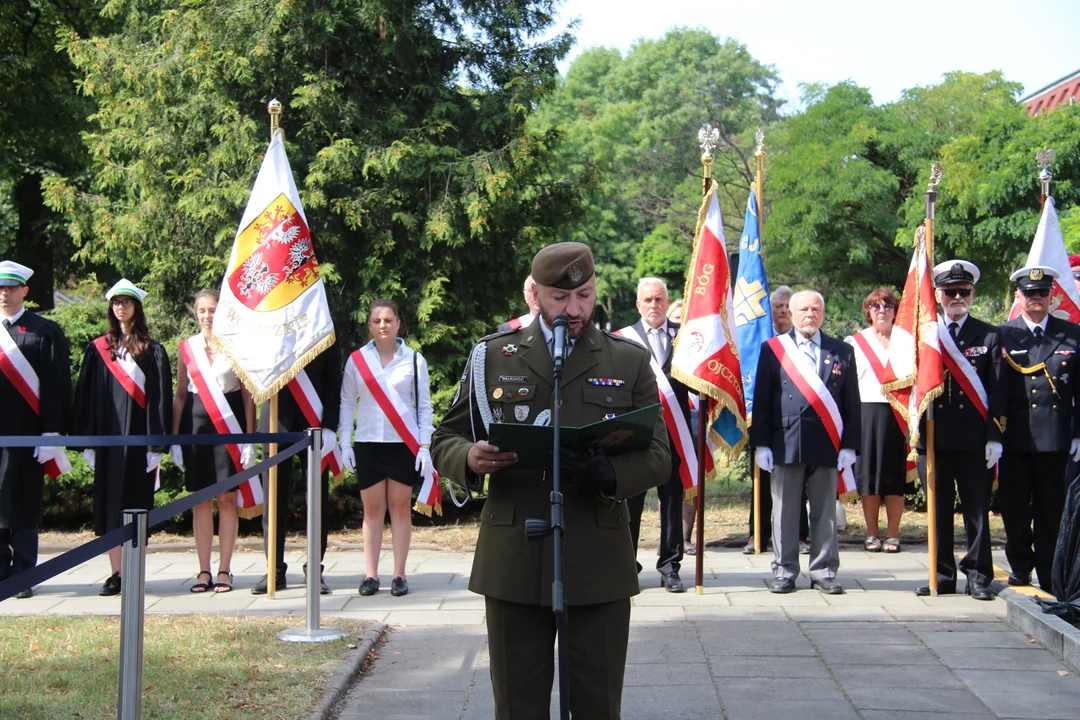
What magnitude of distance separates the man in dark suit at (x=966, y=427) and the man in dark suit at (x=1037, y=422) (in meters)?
0.13

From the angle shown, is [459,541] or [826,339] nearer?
[826,339]

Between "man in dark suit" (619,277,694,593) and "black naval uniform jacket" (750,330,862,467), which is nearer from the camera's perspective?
"black naval uniform jacket" (750,330,862,467)

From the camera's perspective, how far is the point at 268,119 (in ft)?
43.7

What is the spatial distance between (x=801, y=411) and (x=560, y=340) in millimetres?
5215

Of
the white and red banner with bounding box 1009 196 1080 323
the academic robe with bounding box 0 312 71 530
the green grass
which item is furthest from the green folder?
the white and red banner with bounding box 1009 196 1080 323

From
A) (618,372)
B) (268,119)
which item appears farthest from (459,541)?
(618,372)

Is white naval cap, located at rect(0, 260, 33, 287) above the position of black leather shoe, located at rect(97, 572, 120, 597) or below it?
above

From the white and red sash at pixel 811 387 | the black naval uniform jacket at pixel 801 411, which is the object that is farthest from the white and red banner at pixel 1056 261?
the white and red sash at pixel 811 387

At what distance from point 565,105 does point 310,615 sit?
48325 millimetres

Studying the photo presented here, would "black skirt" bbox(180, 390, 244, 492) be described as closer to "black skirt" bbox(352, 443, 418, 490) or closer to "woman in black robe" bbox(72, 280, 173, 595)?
"woman in black robe" bbox(72, 280, 173, 595)

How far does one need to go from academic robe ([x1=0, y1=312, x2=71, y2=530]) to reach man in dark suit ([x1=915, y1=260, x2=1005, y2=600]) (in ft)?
20.8

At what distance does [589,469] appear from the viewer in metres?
3.48

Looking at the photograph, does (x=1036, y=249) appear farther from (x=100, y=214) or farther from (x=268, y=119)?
(x=100, y=214)

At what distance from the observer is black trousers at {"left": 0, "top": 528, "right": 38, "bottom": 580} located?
27.4ft
